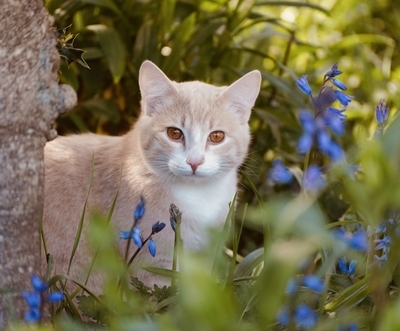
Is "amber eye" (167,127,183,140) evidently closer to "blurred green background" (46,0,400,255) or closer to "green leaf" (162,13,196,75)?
"blurred green background" (46,0,400,255)

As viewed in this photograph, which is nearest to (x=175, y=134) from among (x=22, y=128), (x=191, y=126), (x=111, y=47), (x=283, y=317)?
(x=191, y=126)

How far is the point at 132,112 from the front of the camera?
299 centimetres

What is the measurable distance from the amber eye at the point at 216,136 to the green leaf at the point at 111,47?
0.53m

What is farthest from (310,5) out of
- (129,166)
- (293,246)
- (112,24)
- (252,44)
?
(293,246)

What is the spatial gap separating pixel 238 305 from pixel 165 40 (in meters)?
1.62

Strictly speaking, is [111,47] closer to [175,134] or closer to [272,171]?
[175,134]

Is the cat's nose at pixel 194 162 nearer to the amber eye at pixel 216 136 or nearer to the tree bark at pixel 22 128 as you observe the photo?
the amber eye at pixel 216 136

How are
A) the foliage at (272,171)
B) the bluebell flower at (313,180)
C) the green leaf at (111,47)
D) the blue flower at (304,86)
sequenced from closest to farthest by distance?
1. the foliage at (272,171)
2. the bluebell flower at (313,180)
3. the blue flower at (304,86)
4. the green leaf at (111,47)

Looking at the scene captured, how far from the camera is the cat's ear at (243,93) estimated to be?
2.10m

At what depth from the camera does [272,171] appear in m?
1.37

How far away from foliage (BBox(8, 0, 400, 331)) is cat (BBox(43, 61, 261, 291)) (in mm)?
116

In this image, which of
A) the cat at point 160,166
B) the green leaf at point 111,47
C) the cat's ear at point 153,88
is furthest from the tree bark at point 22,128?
the green leaf at point 111,47

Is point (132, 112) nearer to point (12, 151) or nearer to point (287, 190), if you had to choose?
point (287, 190)

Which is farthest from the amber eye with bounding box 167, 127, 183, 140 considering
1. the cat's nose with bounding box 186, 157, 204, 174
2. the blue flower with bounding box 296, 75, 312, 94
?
the blue flower with bounding box 296, 75, 312, 94
